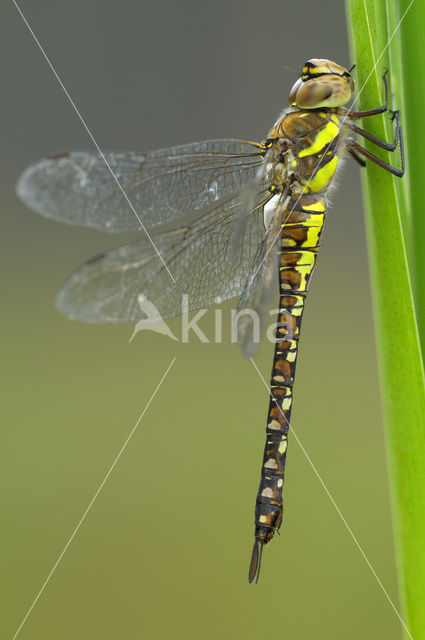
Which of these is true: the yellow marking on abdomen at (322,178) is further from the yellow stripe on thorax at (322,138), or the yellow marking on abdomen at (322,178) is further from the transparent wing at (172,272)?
the transparent wing at (172,272)

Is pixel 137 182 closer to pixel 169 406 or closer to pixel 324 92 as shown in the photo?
pixel 324 92

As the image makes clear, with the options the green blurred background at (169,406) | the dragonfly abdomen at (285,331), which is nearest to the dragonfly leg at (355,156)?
the dragonfly abdomen at (285,331)

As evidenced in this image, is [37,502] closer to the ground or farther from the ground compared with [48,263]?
closer to the ground

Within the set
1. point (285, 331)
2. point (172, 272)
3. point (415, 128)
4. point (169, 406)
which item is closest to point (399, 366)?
point (415, 128)

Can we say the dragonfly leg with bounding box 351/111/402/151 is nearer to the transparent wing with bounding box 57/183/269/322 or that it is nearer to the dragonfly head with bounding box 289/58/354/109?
the dragonfly head with bounding box 289/58/354/109

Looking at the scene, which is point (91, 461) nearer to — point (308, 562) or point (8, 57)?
point (308, 562)

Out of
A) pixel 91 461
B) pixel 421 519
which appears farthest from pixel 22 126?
pixel 421 519

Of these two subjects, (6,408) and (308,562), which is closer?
(308,562)
